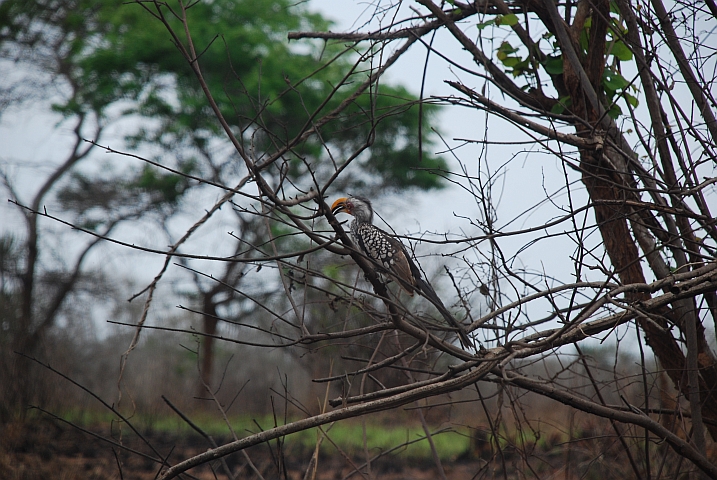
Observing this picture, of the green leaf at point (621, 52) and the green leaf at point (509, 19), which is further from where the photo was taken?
the green leaf at point (621, 52)

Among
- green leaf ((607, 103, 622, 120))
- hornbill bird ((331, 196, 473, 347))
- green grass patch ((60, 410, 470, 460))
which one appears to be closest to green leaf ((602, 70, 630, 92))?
green leaf ((607, 103, 622, 120))

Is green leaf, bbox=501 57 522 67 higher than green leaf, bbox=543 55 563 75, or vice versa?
green leaf, bbox=501 57 522 67

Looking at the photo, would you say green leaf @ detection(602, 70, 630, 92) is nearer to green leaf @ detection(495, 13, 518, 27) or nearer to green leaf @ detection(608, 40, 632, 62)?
green leaf @ detection(608, 40, 632, 62)

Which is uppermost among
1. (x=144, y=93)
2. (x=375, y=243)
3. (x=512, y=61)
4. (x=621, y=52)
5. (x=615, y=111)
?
(x=144, y=93)

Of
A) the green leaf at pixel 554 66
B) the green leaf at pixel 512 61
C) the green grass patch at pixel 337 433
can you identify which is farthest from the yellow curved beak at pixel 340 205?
the green grass patch at pixel 337 433

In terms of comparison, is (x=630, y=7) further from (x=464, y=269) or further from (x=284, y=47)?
(x=284, y=47)

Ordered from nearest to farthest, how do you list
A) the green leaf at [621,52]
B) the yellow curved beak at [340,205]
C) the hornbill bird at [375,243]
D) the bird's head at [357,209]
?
the green leaf at [621,52] < the hornbill bird at [375,243] < the yellow curved beak at [340,205] < the bird's head at [357,209]

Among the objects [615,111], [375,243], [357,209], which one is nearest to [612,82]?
[615,111]

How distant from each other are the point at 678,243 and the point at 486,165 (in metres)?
0.85

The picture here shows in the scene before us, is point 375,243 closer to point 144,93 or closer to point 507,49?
point 507,49

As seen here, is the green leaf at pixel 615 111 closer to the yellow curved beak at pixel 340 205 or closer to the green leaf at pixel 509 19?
the green leaf at pixel 509 19

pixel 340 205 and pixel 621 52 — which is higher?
pixel 340 205

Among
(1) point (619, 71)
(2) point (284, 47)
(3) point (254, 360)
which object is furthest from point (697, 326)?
(3) point (254, 360)

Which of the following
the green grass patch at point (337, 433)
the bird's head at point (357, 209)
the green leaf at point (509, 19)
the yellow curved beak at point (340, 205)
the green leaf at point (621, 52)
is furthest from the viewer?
the green grass patch at point (337, 433)
